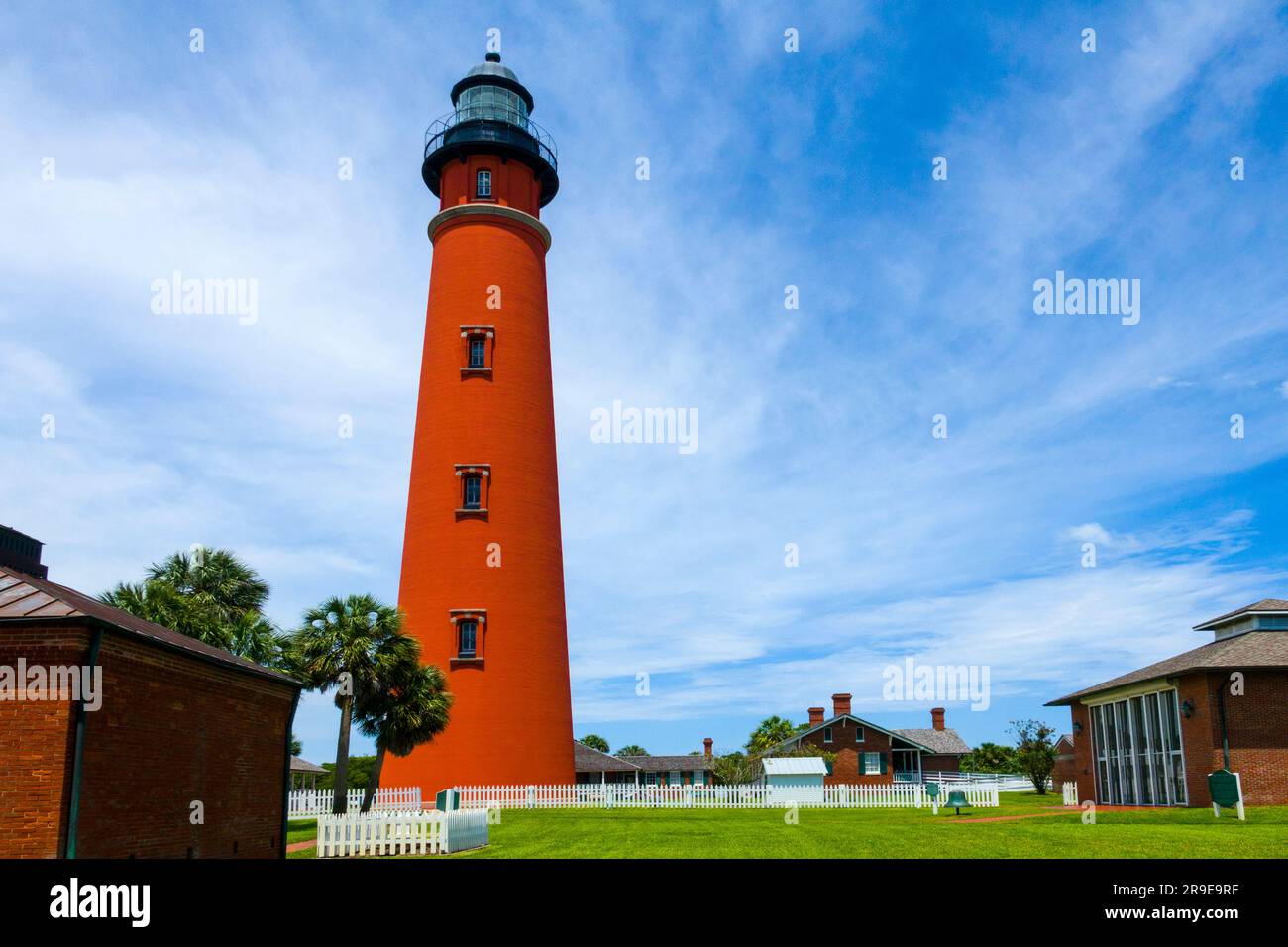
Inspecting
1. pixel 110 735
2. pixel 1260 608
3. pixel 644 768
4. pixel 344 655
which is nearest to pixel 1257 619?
pixel 1260 608

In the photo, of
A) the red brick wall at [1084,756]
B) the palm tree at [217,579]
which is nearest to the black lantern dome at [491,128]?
the palm tree at [217,579]

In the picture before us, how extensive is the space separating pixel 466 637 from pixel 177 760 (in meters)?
19.7

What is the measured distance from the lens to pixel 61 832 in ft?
37.6

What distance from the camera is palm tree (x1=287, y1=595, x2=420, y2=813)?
29.7 meters

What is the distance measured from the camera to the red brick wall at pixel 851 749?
55344 mm

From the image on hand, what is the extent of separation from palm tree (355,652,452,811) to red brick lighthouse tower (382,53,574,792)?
262 cm

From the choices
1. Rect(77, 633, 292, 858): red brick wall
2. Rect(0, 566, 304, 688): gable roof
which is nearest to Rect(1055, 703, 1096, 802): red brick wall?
Rect(77, 633, 292, 858): red brick wall

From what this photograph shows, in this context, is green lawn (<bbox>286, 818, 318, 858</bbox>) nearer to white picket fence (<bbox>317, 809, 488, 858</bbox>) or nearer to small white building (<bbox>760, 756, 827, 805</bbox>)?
white picket fence (<bbox>317, 809, 488, 858</bbox>)

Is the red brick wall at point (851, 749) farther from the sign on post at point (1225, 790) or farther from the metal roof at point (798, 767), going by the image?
the sign on post at point (1225, 790)

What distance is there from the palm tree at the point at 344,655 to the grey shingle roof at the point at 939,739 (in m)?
41.3

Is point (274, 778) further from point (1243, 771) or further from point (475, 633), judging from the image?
point (1243, 771)

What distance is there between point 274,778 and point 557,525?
18800mm
